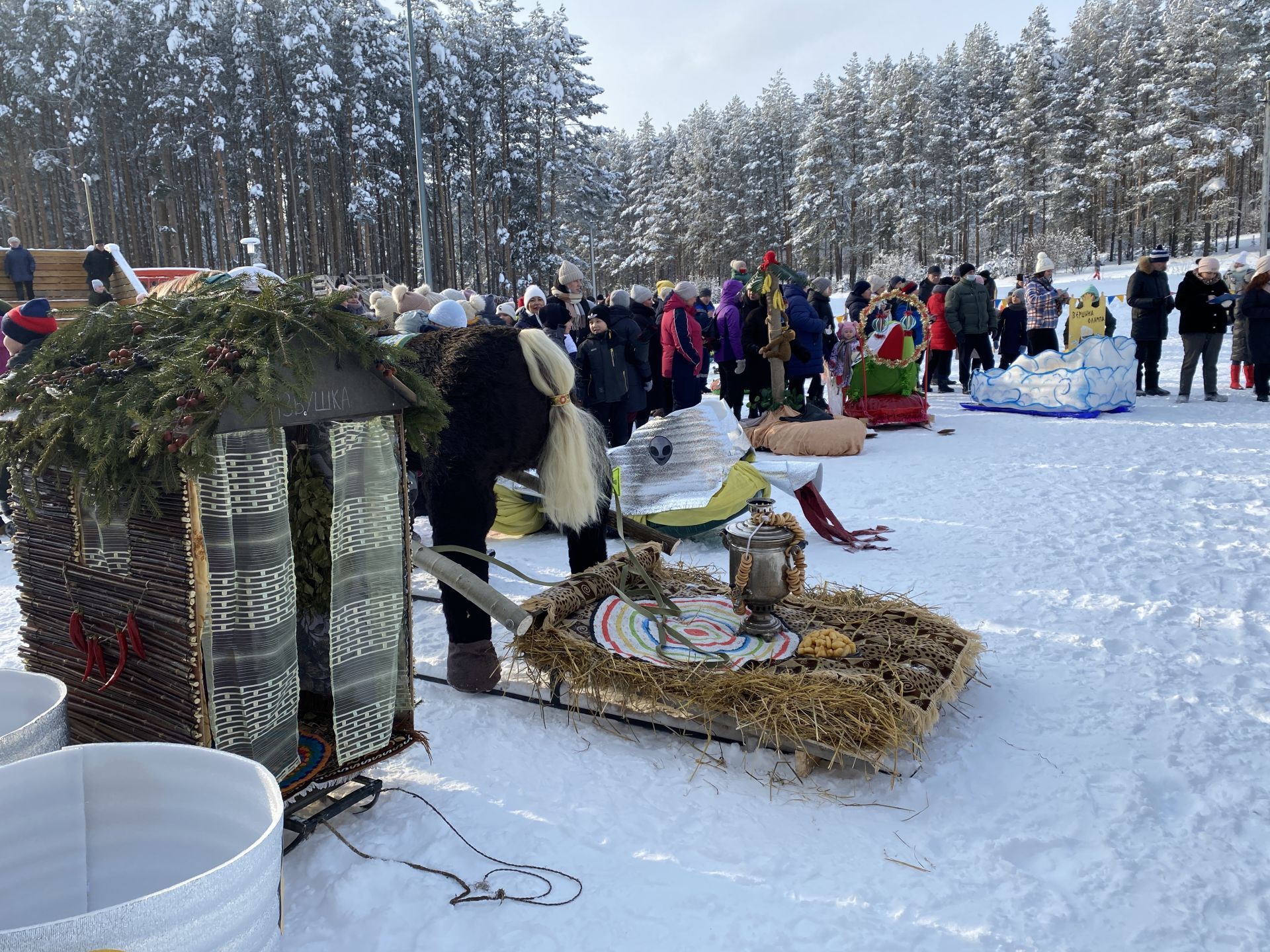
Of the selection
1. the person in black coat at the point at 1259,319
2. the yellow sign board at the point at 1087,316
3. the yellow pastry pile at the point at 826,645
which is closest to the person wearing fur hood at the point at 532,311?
the yellow pastry pile at the point at 826,645

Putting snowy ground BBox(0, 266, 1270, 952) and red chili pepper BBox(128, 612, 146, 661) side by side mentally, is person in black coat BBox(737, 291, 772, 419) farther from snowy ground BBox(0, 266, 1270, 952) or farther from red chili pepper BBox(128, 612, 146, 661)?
red chili pepper BBox(128, 612, 146, 661)

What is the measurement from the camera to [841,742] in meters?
→ 2.70

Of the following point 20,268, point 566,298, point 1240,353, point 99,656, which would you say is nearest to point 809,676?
point 99,656

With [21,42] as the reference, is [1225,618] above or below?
below

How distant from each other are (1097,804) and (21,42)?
141 ft

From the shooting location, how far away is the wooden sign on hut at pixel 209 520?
2188 mm

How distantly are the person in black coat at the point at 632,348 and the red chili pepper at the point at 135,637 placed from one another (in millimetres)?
6264

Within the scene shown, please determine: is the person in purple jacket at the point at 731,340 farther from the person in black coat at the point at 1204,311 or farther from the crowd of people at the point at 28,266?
the crowd of people at the point at 28,266

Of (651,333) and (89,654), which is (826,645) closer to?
(89,654)

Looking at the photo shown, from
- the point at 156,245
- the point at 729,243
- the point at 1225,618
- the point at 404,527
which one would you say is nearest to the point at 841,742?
the point at 404,527

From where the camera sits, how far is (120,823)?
1.86m

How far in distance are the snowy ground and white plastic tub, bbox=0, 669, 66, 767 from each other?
77cm

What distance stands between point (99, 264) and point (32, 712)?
54.3 ft

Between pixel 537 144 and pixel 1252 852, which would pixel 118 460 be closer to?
pixel 1252 852
